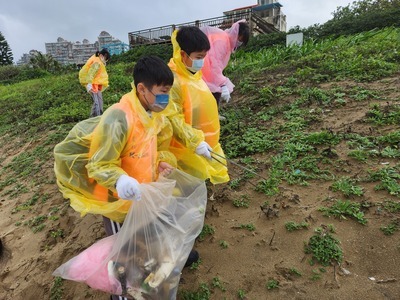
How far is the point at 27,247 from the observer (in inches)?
115

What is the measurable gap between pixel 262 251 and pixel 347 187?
3.04ft

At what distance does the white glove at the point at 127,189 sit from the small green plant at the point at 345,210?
1.55 metres

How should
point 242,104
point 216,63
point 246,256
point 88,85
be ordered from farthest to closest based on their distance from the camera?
1. point 88,85
2. point 242,104
3. point 216,63
4. point 246,256

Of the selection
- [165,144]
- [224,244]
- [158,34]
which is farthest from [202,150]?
[158,34]

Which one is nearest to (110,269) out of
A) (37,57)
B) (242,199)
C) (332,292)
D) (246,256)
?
(246,256)

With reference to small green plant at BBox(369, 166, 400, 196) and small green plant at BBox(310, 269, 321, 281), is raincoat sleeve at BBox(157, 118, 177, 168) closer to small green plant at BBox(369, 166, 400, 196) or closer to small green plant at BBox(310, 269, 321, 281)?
small green plant at BBox(310, 269, 321, 281)

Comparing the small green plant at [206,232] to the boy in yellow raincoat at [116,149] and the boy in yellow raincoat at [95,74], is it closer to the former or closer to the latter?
the boy in yellow raincoat at [116,149]

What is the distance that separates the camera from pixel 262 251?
2.19 metres

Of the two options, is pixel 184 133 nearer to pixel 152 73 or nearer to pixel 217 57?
pixel 152 73

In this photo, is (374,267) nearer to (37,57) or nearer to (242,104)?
(242,104)

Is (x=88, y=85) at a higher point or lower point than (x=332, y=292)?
higher

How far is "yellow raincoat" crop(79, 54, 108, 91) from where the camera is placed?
559cm

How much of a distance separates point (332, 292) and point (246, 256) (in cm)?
59

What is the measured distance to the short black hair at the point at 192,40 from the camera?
2.20 meters
